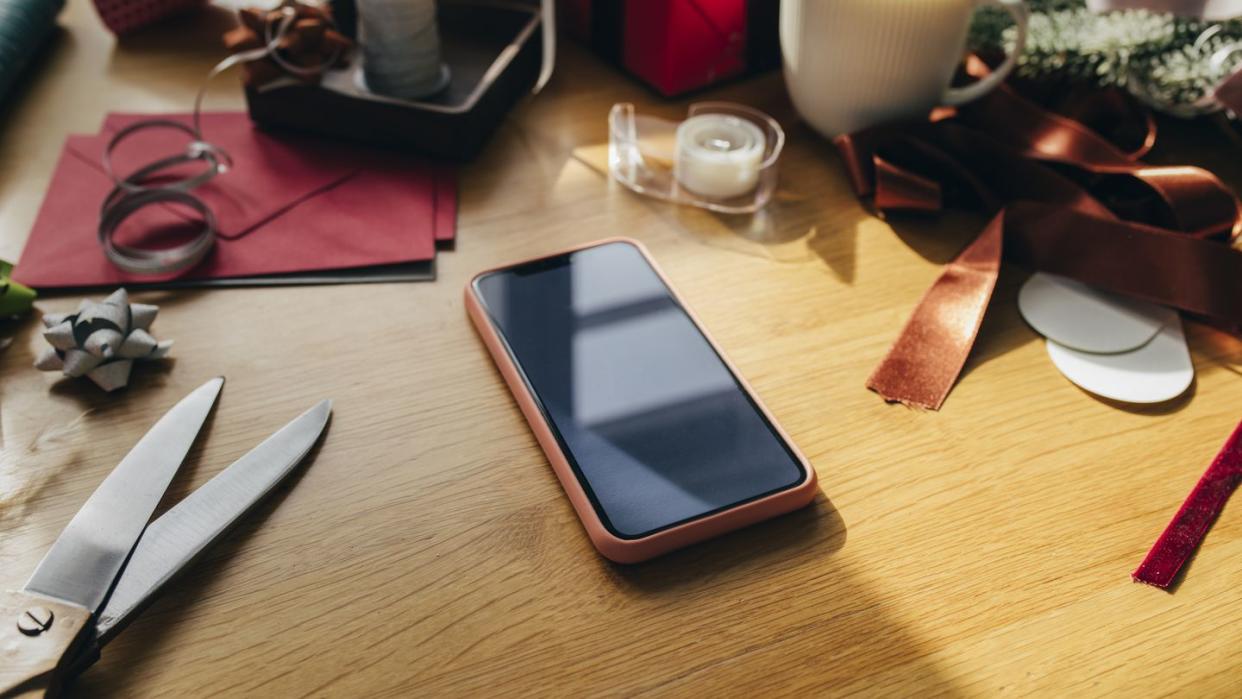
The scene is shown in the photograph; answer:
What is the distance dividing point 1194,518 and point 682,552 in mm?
282

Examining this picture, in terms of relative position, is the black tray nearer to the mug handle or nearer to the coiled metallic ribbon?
the coiled metallic ribbon

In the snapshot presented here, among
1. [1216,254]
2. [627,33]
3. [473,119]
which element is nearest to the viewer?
[1216,254]

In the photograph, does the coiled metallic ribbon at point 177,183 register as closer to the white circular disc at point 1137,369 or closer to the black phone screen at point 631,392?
the black phone screen at point 631,392

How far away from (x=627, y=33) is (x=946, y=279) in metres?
0.37

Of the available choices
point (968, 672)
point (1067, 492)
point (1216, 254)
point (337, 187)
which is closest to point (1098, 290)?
point (1216, 254)

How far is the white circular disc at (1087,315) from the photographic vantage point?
2.00 ft

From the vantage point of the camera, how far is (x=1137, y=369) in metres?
0.60

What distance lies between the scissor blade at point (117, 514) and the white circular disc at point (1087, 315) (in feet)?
1.72

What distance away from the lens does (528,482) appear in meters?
0.52

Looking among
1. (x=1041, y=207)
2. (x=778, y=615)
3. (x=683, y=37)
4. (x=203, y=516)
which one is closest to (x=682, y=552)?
(x=778, y=615)

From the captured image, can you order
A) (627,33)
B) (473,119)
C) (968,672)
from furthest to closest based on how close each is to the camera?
1. (627,33)
2. (473,119)
3. (968,672)

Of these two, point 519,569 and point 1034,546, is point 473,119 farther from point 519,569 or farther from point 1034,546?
point 1034,546

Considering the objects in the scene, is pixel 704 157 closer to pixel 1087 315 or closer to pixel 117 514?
pixel 1087 315

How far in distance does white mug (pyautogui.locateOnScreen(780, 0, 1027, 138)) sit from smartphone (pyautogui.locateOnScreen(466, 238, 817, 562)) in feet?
0.73
